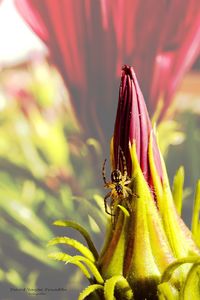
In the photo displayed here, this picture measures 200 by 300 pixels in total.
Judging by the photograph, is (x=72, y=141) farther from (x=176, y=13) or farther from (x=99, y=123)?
(x=176, y=13)

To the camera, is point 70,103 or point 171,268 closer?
point 171,268

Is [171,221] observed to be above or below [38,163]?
below

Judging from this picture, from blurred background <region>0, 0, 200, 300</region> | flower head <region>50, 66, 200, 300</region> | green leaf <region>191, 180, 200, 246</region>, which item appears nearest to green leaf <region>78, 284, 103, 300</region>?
flower head <region>50, 66, 200, 300</region>

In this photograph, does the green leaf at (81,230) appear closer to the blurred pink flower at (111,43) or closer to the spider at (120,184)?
the spider at (120,184)

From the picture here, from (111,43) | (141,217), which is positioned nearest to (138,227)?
(141,217)

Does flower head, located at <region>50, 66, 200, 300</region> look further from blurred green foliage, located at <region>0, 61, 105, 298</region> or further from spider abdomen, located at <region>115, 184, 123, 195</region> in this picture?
blurred green foliage, located at <region>0, 61, 105, 298</region>

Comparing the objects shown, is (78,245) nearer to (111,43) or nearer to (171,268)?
(171,268)

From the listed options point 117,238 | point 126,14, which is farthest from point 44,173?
point 117,238

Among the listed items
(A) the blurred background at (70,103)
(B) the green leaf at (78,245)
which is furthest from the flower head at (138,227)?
(A) the blurred background at (70,103)

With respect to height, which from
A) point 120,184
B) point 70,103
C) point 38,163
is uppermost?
point 70,103
